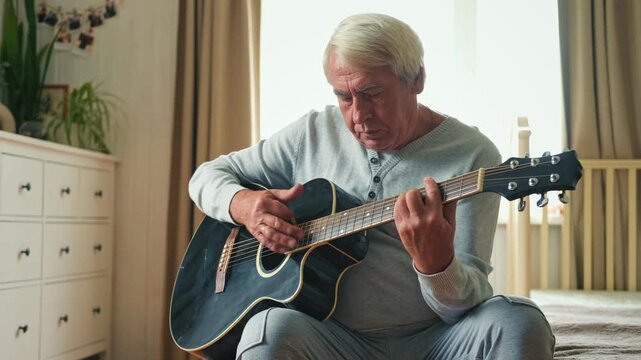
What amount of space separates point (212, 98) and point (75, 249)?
2.58 ft

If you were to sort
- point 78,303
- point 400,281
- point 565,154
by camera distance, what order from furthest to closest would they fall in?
1. point 78,303
2. point 400,281
3. point 565,154

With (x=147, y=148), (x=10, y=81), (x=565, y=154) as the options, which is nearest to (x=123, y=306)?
(x=147, y=148)

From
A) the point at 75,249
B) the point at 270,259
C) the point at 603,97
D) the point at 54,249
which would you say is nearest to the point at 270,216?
the point at 270,259

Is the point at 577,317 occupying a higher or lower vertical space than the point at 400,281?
lower

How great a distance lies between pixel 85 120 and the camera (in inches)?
116

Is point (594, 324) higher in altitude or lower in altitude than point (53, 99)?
lower

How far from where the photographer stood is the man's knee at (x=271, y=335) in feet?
3.71

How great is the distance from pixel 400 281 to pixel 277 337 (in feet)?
1.04

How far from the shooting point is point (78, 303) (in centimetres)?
273

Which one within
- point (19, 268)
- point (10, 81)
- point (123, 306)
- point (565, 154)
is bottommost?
point (123, 306)

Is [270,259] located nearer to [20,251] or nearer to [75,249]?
[20,251]

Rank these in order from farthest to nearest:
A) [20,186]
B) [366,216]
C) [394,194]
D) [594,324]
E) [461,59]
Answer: [461,59] → [20,186] → [594,324] → [394,194] → [366,216]

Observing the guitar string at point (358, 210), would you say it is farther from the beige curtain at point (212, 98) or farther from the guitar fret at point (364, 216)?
the beige curtain at point (212, 98)

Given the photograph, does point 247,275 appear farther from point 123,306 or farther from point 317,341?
point 123,306
